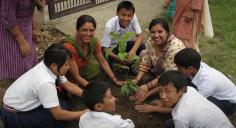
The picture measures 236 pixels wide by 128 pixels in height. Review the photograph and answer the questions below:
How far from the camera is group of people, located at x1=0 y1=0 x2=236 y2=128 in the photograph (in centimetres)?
Result: 318

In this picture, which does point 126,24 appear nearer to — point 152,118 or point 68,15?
point 152,118

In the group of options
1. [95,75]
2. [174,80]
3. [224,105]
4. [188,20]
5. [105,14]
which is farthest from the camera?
[105,14]

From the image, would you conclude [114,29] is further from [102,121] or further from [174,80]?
[102,121]

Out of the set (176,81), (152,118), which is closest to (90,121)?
(176,81)

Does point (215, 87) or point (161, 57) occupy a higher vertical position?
point (161, 57)

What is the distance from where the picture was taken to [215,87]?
146 inches

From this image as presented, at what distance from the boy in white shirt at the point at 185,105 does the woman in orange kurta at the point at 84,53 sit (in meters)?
1.18

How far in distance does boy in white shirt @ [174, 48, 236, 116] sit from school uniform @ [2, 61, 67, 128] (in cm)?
114

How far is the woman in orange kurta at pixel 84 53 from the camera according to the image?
408cm

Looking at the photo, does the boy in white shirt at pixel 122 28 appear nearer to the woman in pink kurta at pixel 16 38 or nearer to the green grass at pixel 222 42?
the woman in pink kurta at pixel 16 38

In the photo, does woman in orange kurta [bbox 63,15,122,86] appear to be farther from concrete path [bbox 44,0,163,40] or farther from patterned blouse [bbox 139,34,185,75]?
concrete path [bbox 44,0,163,40]

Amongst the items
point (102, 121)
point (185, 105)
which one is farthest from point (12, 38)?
point (185, 105)

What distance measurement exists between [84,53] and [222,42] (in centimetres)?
248

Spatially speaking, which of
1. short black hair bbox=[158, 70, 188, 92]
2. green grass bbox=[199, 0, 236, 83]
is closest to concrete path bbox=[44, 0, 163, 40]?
green grass bbox=[199, 0, 236, 83]
